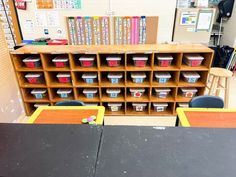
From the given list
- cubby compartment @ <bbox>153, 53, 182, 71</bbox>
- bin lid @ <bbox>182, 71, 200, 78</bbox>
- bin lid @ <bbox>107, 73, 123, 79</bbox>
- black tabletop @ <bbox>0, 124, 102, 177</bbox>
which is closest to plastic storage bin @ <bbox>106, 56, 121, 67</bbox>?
bin lid @ <bbox>107, 73, 123, 79</bbox>

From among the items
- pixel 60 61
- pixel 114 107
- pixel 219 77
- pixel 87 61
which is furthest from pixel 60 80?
pixel 219 77

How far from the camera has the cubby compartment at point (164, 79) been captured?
264cm

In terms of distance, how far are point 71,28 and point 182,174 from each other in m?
3.52

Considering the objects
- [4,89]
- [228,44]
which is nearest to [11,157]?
[4,89]

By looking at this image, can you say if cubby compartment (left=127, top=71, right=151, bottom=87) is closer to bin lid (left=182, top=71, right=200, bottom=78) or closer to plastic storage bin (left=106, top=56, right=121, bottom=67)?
plastic storage bin (left=106, top=56, right=121, bottom=67)

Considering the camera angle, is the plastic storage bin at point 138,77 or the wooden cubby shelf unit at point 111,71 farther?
the plastic storage bin at point 138,77

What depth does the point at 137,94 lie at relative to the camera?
2.78 m

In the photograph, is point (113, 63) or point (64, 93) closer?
point (113, 63)

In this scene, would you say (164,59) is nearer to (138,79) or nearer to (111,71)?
(138,79)

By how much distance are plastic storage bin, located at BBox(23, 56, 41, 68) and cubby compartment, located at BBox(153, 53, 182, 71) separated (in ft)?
5.33

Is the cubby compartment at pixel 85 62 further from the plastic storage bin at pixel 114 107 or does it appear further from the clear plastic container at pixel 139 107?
the clear plastic container at pixel 139 107

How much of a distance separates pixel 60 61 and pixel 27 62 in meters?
0.46

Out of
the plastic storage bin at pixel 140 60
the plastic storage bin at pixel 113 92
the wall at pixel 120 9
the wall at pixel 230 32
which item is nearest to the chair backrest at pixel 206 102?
the plastic storage bin at pixel 140 60

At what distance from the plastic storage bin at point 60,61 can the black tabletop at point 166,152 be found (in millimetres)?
1743
